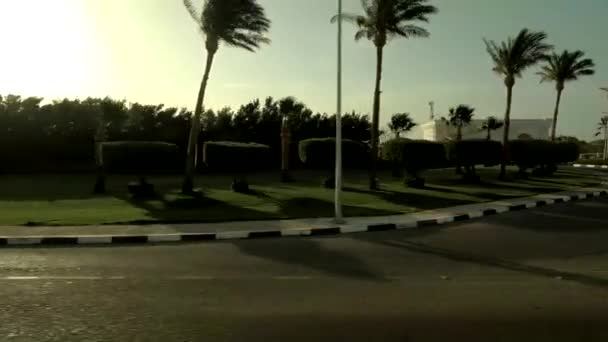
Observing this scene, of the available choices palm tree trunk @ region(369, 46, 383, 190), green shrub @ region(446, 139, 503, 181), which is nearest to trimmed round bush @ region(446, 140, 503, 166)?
green shrub @ region(446, 139, 503, 181)

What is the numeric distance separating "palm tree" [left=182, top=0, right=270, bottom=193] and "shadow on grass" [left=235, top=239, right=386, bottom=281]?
36.4 feet

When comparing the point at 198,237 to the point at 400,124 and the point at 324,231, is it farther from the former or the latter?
the point at 400,124

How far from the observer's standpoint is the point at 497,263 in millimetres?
9273

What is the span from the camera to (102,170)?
82.5 ft

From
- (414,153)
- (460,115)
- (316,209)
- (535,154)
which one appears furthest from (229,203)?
(460,115)

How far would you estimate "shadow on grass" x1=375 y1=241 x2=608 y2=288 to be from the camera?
794cm

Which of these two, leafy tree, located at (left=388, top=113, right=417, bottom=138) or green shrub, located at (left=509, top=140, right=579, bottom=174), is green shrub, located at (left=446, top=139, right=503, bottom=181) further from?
leafy tree, located at (left=388, top=113, right=417, bottom=138)

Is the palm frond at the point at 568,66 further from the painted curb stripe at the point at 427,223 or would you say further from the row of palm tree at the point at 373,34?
the painted curb stripe at the point at 427,223

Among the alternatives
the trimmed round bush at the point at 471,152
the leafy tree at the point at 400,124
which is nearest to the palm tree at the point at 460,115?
the leafy tree at the point at 400,124

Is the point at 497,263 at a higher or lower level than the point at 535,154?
lower

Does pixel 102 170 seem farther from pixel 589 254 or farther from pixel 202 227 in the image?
pixel 589 254

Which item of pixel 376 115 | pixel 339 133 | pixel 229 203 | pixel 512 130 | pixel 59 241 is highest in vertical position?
pixel 512 130

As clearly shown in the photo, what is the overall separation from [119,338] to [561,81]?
46394 millimetres

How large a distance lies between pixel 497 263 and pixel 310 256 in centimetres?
301
